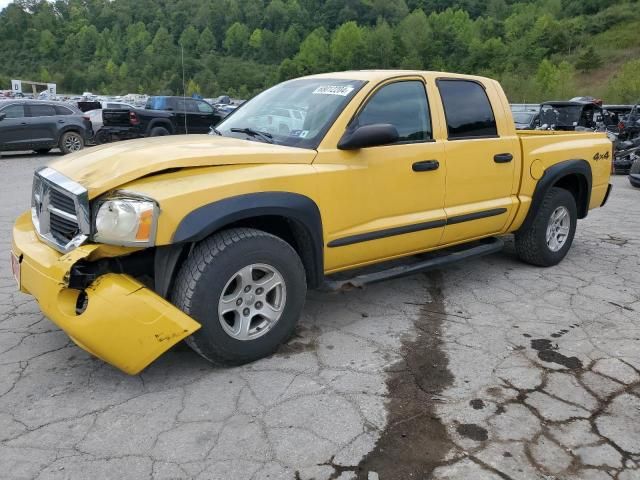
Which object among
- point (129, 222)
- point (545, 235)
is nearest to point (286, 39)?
point (545, 235)

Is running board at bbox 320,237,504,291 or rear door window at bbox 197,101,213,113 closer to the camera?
running board at bbox 320,237,504,291

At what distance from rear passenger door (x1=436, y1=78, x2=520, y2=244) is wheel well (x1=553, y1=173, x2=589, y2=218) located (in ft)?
3.40

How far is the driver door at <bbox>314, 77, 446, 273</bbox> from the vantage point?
354cm

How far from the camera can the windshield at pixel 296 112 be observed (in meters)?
3.66

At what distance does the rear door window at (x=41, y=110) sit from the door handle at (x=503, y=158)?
14.1 m

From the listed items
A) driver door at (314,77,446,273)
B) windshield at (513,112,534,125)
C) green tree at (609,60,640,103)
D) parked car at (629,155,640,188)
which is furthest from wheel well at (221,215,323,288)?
green tree at (609,60,640,103)

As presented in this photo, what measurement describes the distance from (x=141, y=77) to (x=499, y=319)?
106587mm

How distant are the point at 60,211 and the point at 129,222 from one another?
61 centimetres

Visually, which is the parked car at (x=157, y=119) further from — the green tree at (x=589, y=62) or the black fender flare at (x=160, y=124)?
the green tree at (x=589, y=62)

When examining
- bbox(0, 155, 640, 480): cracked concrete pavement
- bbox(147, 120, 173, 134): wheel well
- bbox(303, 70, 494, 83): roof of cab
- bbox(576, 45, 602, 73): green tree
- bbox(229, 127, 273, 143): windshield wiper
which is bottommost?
bbox(0, 155, 640, 480): cracked concrete pavement

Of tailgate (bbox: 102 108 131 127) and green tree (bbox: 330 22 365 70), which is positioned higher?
green tree (bbox: 330 22 365 70)

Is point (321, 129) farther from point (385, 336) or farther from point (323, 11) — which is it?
point (323, 11)

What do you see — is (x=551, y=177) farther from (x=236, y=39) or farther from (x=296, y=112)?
(x=236, y=39)

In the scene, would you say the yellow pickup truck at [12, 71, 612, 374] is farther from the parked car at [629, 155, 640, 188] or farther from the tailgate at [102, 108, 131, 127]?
the tailgate at [102, 108, 131, 127]
